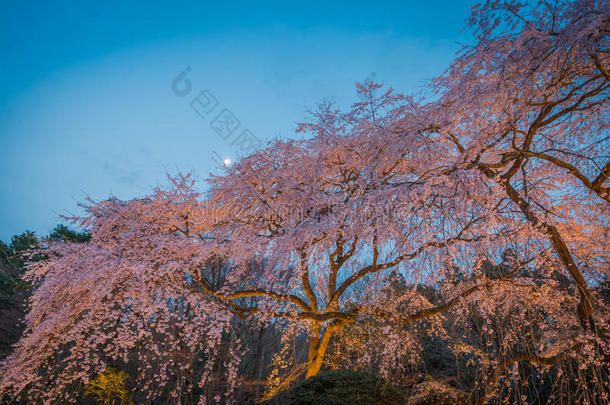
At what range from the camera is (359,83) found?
5.18m

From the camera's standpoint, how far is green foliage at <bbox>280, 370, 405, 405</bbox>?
2.93 meters

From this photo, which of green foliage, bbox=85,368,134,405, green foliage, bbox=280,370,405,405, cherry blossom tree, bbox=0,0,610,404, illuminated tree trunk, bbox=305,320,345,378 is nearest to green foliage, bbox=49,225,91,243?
green foliage, bbox=85,368,134,405

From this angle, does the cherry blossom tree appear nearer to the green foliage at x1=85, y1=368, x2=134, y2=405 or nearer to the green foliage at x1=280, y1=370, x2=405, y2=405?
the green foliage at x1=280, y1=370, x2=405, y2=405

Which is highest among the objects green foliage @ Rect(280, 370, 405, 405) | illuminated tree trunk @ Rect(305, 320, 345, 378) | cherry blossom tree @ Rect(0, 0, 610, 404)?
cherry blossom tree @ Rect(0, 0, 610, 404)

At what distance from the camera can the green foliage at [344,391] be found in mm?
2930

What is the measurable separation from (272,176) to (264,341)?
8.02 meters

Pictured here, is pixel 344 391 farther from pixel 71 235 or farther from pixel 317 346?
pixel 71 235

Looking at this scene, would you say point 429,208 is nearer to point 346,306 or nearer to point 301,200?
point 301,200

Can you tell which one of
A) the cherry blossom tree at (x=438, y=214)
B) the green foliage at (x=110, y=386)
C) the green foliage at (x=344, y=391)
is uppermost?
the cherry blossom tree at (x=438, y=214)

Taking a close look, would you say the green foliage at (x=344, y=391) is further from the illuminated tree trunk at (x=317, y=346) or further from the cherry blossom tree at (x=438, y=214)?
the illuminated tree trunk at (x=317, y=346)

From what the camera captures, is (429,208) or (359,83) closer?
(429,208)

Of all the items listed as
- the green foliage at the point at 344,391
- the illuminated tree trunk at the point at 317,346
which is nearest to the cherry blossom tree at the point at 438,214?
the illuminated tree trunk at the point at 317,346

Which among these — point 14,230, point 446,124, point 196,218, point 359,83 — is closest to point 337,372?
point 446,124

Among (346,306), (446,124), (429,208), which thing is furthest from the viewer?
(346,306)
